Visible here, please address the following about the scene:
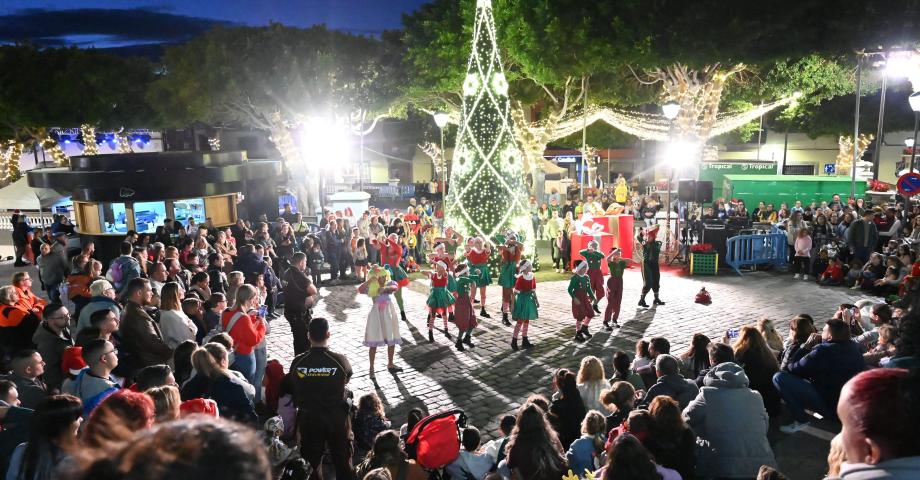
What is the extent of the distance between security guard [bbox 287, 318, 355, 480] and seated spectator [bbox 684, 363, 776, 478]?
2.92 meters

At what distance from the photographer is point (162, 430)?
1.45 metres

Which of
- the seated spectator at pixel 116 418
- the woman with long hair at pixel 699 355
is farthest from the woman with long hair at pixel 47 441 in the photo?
the woman with long hair at pixel 699 355

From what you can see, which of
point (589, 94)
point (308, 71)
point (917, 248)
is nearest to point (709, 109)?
point (589, 94)

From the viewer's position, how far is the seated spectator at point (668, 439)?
412 centimetres

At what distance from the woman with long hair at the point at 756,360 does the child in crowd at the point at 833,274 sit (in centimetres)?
869

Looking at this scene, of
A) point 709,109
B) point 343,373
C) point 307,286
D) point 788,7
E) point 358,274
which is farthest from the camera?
point 709,109

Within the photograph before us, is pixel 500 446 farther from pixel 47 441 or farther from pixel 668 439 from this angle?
pixel 47 441

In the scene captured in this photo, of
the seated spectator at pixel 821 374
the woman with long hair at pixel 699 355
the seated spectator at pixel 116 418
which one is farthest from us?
the woman with long hair at pixel 699 355

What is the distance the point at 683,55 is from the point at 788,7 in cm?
300

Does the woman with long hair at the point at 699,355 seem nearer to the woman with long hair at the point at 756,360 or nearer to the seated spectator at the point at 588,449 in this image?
the woman with long hair at the point at 756,360

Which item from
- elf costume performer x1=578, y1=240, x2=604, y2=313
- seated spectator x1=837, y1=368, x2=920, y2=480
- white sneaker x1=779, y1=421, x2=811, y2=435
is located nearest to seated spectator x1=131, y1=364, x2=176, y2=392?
seated spectator x1=837, y1=368, x2=920, y2=480

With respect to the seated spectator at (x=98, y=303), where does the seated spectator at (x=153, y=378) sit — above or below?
below

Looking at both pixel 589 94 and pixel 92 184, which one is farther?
pixel 589 94

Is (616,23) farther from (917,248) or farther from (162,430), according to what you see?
(162,430)
